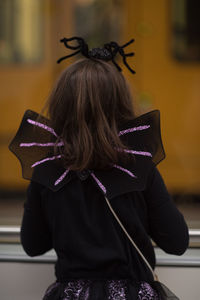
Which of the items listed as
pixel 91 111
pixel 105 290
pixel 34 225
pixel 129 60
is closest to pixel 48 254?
pixel 34 225

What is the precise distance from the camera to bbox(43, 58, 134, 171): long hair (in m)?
1.57

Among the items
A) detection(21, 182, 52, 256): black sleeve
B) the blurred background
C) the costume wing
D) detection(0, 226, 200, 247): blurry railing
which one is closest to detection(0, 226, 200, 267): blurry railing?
detection(0, 226, 200, 247): blurry railing

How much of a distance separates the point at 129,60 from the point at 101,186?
8.37 ft

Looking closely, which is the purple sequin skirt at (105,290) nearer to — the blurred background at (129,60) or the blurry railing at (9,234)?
the blurry railing at (9,234)

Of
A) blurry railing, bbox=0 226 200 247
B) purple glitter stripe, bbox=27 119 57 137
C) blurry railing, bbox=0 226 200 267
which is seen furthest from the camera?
blurry railing, bbox=0 226 200 247

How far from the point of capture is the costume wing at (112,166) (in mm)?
1599

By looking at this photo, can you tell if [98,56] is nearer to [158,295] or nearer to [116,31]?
[158,295]

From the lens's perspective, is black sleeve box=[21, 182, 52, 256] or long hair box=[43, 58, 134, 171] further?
black sleeve box=[21, 182, 52, 256]

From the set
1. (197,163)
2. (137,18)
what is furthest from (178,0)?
(197,163)

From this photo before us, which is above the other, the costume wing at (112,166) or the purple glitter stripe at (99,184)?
the costume wing at (112,166)

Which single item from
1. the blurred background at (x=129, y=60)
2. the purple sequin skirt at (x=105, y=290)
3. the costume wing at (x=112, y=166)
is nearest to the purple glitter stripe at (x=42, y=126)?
the costume wing at (x=112, y=166)

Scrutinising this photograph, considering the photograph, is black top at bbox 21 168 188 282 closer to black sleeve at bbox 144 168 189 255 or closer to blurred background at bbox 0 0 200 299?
black sleeve at bbox 144 168 189 255

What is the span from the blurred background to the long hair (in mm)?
2210

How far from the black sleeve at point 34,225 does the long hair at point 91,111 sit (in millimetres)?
184
